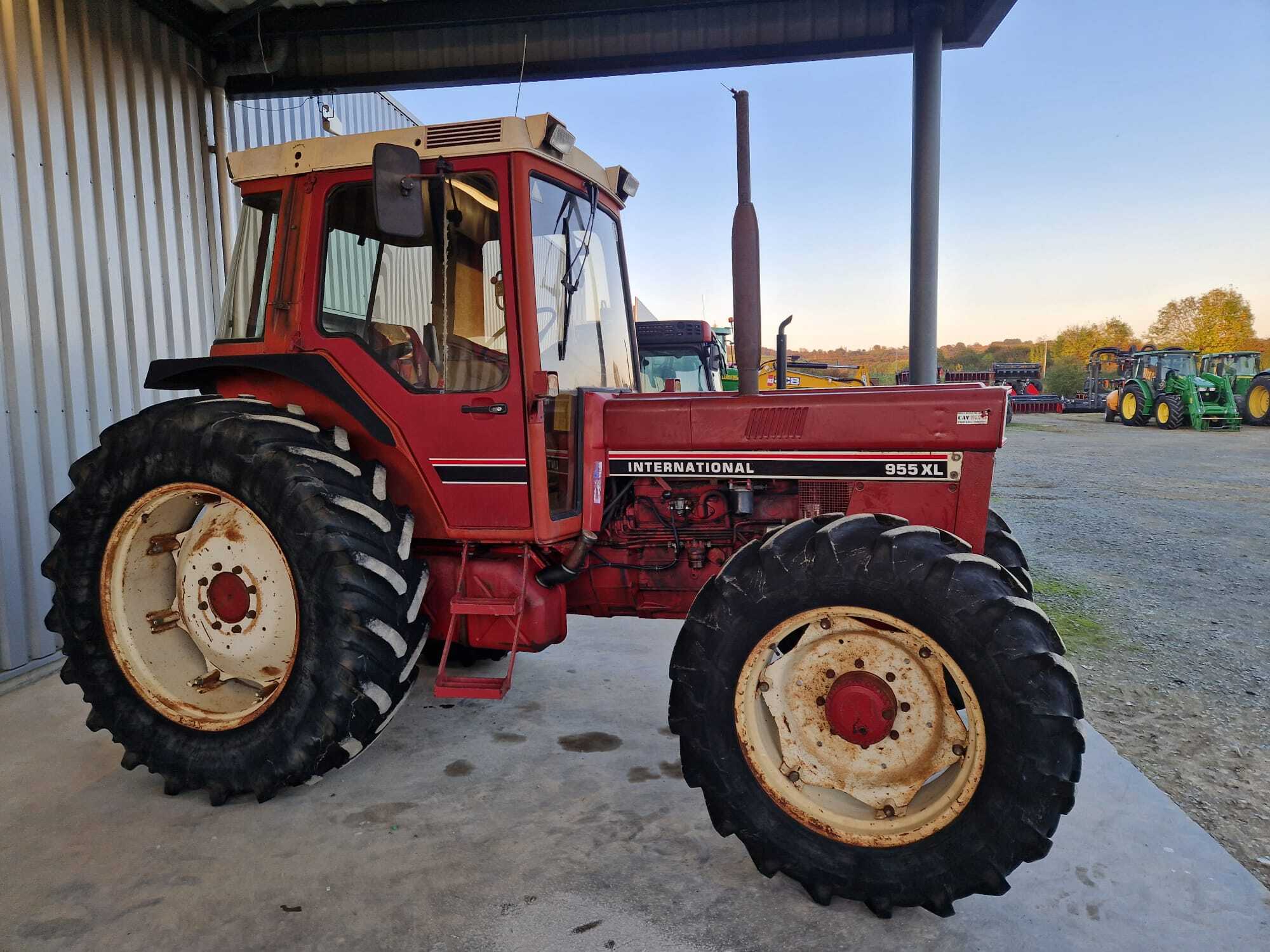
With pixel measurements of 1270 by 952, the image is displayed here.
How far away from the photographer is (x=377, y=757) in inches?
128

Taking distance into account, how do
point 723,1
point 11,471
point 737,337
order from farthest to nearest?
point 723,1 → point 11,471 → point 737,337

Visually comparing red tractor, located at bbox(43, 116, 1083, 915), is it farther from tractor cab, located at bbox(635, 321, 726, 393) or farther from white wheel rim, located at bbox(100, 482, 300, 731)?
tractor cab, located at bbox(635, 321, 726, 393)

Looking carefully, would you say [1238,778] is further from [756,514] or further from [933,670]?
[756,514]

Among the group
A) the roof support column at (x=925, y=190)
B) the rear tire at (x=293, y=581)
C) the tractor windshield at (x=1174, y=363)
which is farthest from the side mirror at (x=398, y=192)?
the tractor windshield at (x=1174, y=363)

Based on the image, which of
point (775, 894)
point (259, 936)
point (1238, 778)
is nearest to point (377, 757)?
point (259, 936)

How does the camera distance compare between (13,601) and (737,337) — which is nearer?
(737,337)

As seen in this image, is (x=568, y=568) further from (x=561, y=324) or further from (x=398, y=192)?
(x=398, y=192)

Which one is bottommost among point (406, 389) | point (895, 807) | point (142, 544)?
point (895, 807)

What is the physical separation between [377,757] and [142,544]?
50.6 inches

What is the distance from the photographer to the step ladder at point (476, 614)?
2.80 m

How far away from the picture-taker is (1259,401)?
20234mm

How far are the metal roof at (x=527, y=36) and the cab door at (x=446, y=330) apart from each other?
3.30 metres

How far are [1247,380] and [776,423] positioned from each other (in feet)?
80.9

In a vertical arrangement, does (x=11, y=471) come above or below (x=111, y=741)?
above
